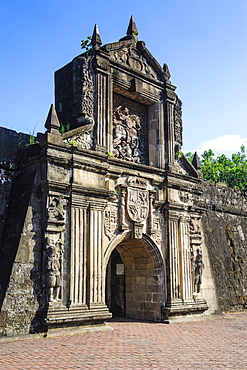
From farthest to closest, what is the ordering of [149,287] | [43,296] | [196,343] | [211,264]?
[211,264] < [149,287] < [43,296] < [196,343]

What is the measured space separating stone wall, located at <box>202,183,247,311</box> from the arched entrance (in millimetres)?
2939

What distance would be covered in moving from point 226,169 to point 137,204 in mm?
17600

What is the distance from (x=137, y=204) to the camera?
11.1 metres

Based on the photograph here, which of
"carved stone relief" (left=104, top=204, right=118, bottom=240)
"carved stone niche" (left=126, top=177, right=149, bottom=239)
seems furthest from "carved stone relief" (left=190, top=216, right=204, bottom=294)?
"carved stone relief" (left=104, top=204, right=118, bottom=240)

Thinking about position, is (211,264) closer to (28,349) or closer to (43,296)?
(43,296)

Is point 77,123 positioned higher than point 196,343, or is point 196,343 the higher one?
point 77,123

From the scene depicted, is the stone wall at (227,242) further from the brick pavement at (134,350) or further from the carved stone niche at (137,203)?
the brick pavement at (134,350)

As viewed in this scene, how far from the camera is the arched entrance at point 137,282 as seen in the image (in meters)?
11.6

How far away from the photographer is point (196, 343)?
798cm

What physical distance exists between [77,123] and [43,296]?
4229 millimetres

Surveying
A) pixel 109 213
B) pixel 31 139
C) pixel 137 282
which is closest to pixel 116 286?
pixel 137 282

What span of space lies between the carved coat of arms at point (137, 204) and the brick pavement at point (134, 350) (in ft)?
8.87

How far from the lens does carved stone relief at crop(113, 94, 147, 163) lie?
11.7 m

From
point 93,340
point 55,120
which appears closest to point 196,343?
point 93,340
